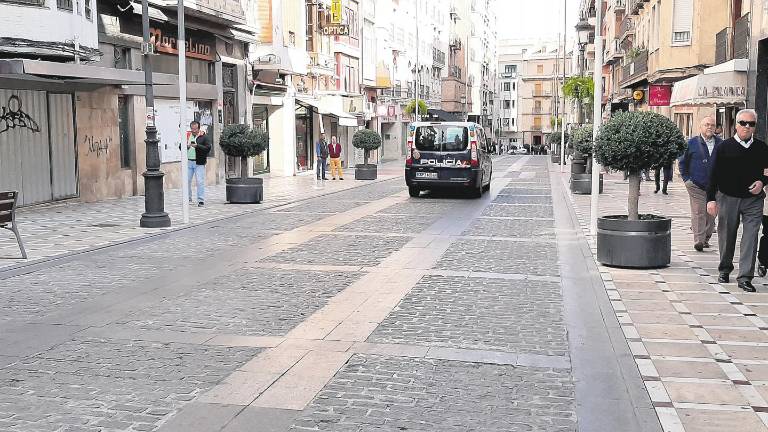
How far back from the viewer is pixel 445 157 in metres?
21.4

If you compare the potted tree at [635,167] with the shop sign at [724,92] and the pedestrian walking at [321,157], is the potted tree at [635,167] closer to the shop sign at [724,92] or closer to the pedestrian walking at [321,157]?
the shop sign at [724,92]

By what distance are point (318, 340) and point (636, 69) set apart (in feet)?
113

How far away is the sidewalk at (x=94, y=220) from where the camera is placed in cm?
1225

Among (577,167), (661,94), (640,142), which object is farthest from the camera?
(661,94)

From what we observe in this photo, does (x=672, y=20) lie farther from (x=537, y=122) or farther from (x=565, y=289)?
(x=537, y=122)

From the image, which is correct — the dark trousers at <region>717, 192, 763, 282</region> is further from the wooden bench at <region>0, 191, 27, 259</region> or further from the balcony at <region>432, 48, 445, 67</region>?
the balcony at <region>432, 48, 445, 67</region>

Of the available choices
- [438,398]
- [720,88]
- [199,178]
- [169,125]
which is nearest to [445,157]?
[199,178]

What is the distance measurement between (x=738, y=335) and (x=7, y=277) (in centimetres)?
810

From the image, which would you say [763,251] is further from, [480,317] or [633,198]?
[480,317]

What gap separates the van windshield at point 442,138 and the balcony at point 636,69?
16507 mm

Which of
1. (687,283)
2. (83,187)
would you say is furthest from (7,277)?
(83,187)

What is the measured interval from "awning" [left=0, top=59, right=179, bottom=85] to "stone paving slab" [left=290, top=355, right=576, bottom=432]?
36.9ft

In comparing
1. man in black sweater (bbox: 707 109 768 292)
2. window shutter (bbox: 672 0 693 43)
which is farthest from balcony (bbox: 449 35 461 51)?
man in black sweater (bbox: 707 109 768 292)

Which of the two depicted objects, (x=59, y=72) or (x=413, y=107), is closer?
(x=59, y=72)
